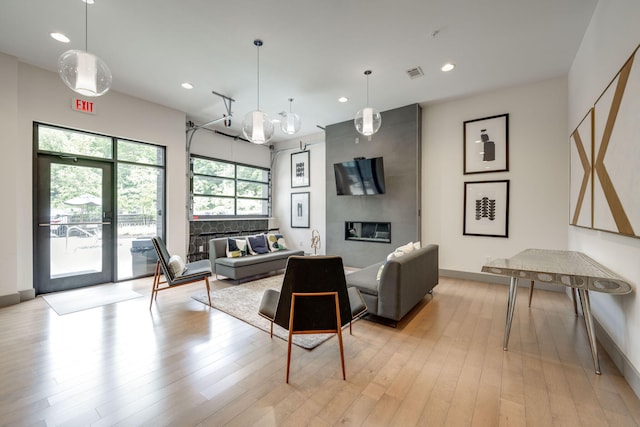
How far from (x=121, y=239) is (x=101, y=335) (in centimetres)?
263

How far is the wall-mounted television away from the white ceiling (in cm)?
138

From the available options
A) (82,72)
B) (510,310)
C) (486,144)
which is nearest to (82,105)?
(82,72)

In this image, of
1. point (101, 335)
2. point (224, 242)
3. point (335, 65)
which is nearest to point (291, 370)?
point (101, 335)

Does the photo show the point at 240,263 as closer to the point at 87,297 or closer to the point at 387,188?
the point at 87,297

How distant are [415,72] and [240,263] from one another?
4.20 metres

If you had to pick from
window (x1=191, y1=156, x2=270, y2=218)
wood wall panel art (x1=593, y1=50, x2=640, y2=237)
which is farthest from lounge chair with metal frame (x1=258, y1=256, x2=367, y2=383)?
window (x1=191, y1=156, x2=270, y2=218)

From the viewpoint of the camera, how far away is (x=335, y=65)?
3.69 m

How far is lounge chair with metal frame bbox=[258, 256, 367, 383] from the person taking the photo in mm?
1925

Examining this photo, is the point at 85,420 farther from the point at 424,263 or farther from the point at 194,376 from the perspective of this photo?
the point at 424,263

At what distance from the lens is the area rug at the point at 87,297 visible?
3395mm

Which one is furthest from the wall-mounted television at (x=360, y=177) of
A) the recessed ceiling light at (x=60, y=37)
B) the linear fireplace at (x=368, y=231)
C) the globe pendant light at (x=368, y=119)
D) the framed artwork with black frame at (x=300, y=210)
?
the recessed ceiling light at (x=60, y=37)

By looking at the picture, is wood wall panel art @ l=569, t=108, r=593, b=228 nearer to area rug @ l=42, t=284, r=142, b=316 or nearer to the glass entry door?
→ area rug @ l=42, t=284, r=142, b=316

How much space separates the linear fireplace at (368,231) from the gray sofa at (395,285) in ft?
6.85

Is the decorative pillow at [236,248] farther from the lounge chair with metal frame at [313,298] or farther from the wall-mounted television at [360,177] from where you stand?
the lounge chair with metal frame at [313,298]
